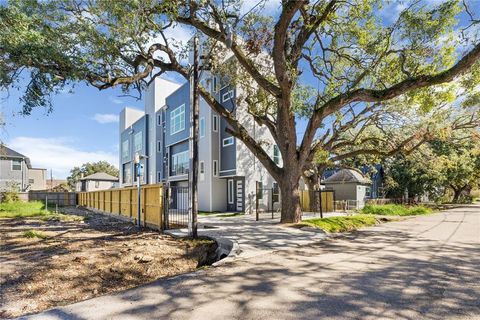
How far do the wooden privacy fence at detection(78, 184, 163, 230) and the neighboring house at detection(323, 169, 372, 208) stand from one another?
19974 mm

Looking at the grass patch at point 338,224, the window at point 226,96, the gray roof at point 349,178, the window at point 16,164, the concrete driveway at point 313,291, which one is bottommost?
the grass patch at point 338,224

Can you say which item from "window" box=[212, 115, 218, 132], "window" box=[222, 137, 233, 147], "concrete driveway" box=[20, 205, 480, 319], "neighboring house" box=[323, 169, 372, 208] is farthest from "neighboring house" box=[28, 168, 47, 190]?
"concrete driveway" box=[20, 205, 480, 319]

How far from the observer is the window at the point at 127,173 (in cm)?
4259

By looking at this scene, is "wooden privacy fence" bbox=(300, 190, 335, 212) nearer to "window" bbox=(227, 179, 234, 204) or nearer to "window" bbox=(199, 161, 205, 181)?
"window" bbox=(227, 179, 234, 204)

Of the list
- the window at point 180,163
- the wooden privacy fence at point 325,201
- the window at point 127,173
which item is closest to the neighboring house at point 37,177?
the window at point 127,173

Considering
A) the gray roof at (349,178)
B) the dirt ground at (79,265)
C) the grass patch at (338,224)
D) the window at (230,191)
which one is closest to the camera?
the dirt ground at (79,265)

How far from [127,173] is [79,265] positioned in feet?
129

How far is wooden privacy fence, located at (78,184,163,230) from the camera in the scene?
39.8ft

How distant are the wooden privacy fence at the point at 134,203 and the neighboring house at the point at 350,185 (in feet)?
65.5

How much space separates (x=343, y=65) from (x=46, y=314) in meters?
15.6

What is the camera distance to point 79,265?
6633 millimetres

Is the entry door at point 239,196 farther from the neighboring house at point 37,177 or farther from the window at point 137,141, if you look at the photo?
the neighboring house at point 37,177

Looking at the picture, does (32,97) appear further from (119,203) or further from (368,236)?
(368,236)

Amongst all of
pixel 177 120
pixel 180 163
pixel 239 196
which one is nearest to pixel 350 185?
pixel 239 196
